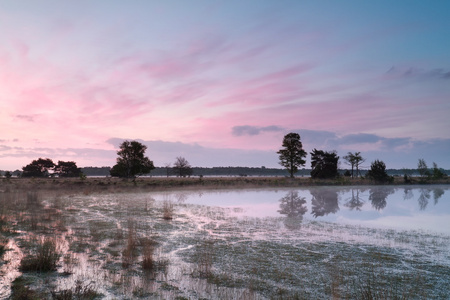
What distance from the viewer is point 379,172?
213ft

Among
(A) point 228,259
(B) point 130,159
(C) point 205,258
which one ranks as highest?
(B) point 130,159

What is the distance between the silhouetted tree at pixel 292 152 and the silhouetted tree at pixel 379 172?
17407 millimetres

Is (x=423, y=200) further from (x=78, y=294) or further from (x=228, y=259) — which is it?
(x=78, y=294)

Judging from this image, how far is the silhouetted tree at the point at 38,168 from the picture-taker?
117 m

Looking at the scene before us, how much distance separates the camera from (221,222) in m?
18.1

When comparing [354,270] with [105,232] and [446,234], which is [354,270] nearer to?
[446,234]

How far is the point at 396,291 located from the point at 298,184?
54137 millimetres

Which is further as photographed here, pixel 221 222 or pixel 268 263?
pixel 221 222

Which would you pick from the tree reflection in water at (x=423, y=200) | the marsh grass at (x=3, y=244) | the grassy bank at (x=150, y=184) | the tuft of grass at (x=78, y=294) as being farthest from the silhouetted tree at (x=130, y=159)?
the tuft of grass at (x=78, y=294)

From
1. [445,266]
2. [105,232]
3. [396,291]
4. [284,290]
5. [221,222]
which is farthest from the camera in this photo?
[221,222]

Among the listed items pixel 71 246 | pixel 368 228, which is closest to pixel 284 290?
pixel 71 246

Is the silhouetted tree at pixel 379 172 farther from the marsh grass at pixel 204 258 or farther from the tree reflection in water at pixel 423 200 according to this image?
the marsh grass at pixel 204 258

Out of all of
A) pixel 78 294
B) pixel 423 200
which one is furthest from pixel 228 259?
pixel 423 200

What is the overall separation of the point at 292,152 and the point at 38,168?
100937 mm
